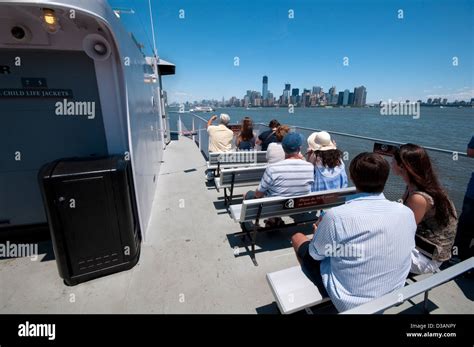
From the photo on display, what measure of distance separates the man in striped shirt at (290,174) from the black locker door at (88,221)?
5.78ft

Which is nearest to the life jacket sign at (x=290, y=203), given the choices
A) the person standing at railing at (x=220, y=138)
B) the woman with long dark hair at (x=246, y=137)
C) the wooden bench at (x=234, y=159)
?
the wooden bench at (x=234, y=159)

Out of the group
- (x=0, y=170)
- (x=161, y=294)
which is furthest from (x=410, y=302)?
(x=0, y=170)

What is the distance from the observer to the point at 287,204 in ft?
8.91

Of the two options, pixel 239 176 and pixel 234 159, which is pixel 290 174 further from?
pixel 234 159

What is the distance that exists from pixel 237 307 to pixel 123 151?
89.4 inches

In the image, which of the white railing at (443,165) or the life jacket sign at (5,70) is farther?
the white railing at (443,165)

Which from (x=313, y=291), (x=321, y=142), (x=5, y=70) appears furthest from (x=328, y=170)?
(x=5, y=70)

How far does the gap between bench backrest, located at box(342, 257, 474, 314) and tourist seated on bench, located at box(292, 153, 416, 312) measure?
0.35ft

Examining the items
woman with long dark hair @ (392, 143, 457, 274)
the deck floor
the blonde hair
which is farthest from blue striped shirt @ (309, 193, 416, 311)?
the blonde hair

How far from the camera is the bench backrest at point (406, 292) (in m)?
1.33

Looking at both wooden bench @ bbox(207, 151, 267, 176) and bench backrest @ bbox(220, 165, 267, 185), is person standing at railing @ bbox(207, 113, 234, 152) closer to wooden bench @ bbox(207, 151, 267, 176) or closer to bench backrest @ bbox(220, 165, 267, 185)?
wooden bench @ bbox(207, 151, 267, 176)

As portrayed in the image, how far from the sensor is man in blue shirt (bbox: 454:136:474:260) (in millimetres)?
2518

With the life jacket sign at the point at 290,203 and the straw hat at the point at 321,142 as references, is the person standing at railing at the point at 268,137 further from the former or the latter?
the life jacket sign at the point at 290,203
